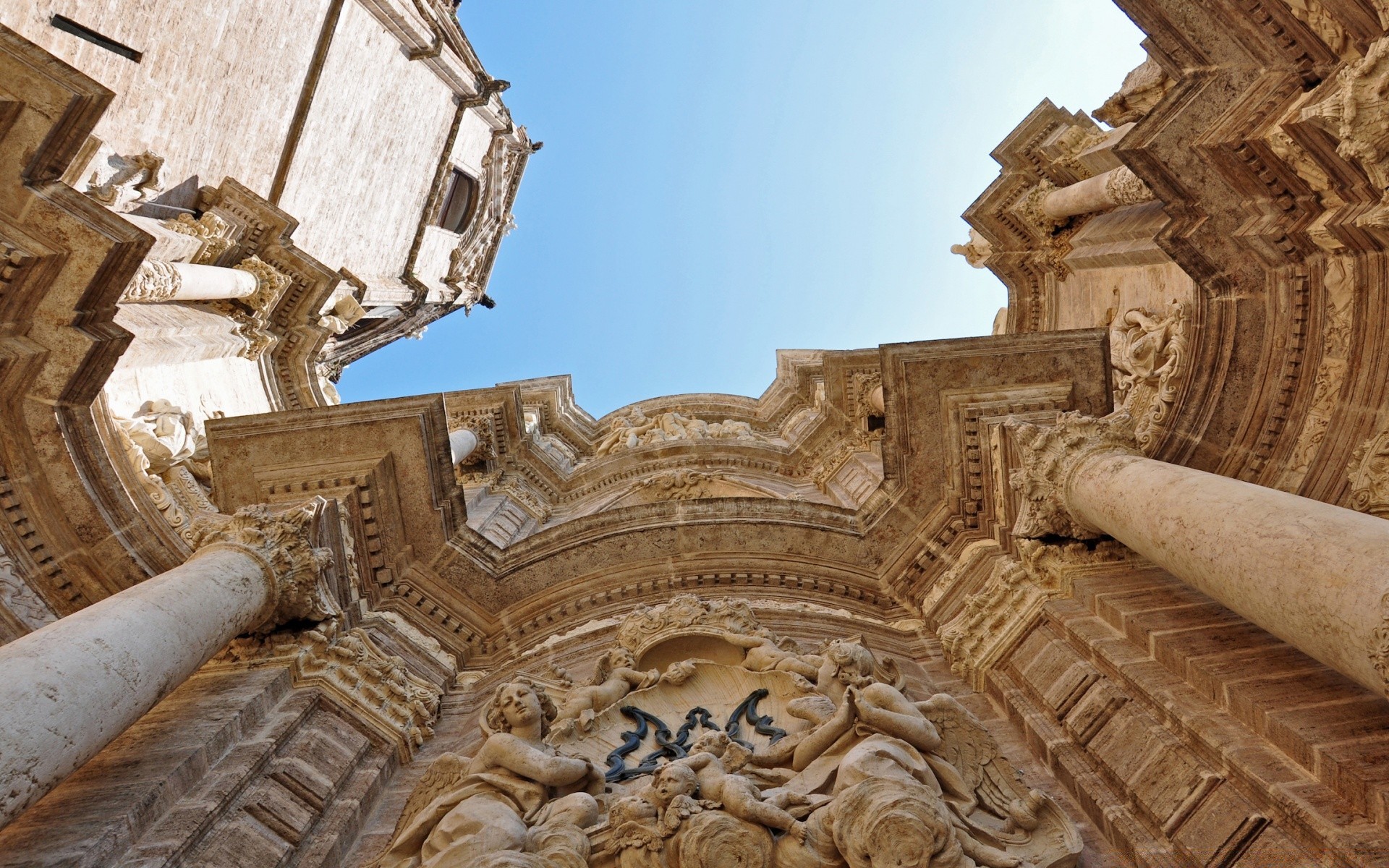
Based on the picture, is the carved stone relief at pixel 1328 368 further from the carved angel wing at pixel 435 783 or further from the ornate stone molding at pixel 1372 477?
the carved angel wing at pixel 435 783

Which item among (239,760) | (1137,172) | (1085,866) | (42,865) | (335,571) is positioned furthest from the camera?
(1137,172)

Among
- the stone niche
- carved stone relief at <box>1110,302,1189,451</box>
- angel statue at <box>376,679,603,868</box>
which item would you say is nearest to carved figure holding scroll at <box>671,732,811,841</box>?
the stone niche

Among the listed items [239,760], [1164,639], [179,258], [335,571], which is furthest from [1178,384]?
[179,258]

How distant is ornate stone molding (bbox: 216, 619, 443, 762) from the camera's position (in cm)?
818

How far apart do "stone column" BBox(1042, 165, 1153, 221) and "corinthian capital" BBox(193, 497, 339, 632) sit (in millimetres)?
11454

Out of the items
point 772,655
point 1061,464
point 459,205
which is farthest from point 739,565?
point 459,205

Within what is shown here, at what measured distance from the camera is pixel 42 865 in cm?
550

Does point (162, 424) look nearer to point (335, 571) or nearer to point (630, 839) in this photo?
point (335, 571)

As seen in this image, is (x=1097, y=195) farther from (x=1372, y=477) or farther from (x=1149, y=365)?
(x=1372, y=477)

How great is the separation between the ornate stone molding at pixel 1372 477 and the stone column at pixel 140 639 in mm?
8893

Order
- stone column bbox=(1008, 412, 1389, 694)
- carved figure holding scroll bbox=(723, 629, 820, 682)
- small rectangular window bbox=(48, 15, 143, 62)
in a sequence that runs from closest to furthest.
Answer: stone column bbox=(1008, 412, 1389, 694), carved figure holding scroll bbox=(723, 629, 820, 682), small rectangular window bbox=(48, 15, 143, 62)

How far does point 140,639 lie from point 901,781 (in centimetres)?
505

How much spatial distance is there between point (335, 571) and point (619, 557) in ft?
10.8

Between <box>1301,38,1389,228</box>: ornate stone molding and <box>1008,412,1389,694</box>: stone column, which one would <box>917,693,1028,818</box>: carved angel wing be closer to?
<box>1008,412,1389,694</box>: stone column
